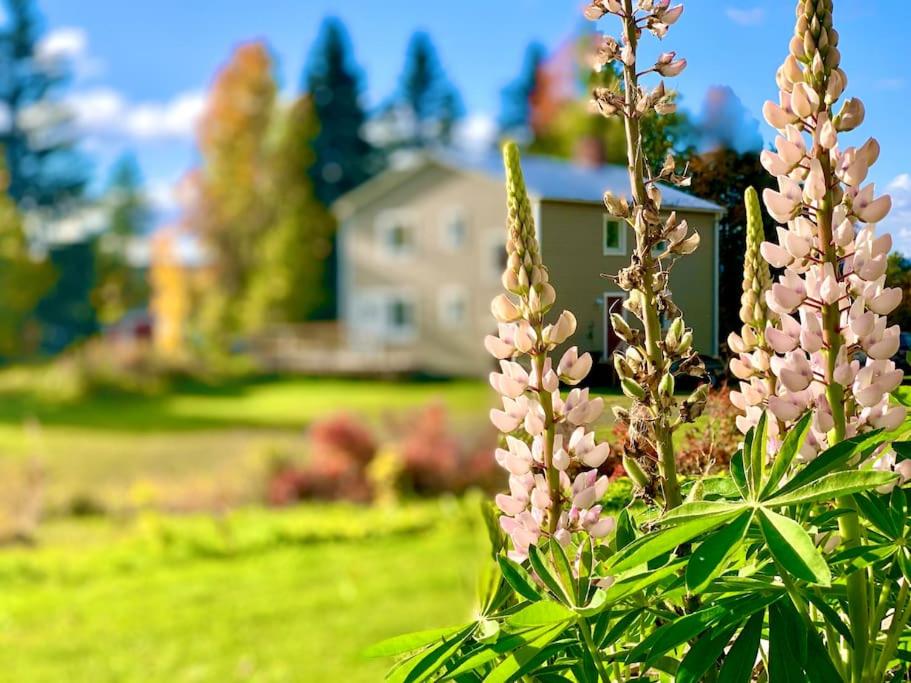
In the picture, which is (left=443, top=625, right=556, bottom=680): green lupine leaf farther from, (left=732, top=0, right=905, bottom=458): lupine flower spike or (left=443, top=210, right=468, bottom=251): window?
(left=443, top=210, right=468, bottom=251): window

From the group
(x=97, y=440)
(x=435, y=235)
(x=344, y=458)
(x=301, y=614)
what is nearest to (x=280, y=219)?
(x=435, y=235)

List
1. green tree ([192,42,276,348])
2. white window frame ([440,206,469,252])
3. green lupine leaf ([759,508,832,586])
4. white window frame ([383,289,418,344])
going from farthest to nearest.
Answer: green tree ([192,42,276,348]) < white window frame ([383,289,418,344]) < white window frame ([440,206,469,252]) < green lupine leaf ([759,508,832,586])

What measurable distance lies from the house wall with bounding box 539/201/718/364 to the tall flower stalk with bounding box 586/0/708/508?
14 cm

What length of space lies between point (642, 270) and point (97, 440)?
1277 centimetres

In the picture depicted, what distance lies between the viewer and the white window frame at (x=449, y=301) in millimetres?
20547

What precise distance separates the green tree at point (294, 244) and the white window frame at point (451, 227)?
4603 mm

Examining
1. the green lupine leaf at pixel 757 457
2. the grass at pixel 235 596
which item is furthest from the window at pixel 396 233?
the green lupine leaf at pixel 757 457

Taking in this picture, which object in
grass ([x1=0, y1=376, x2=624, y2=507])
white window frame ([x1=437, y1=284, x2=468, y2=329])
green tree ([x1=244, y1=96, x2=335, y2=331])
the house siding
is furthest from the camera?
green tree ([x1=244, y1=96, x2=335, y2=331])

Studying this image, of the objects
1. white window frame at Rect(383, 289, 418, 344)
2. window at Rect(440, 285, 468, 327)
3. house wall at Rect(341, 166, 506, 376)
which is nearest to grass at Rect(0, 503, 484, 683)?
house wall at Rect(341, 166, 506, 376)

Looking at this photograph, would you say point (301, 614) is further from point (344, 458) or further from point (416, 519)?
point (344, 458)

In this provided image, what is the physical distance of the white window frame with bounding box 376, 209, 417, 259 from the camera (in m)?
21.0

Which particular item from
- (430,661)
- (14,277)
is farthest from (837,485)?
(14,277)

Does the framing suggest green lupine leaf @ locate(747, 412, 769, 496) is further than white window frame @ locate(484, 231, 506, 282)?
No

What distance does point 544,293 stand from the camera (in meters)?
0.66
